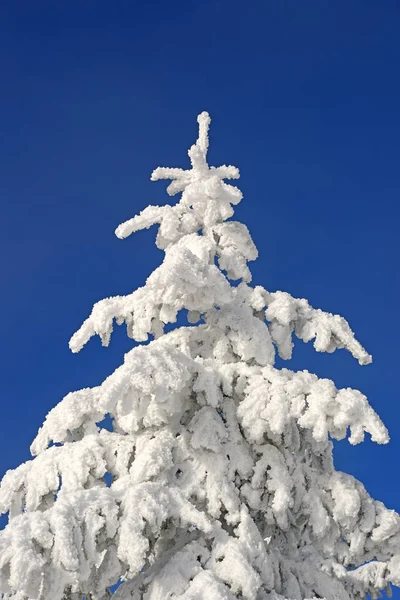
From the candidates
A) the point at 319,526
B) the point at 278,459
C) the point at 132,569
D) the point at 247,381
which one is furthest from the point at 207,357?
→ the point at 132,569

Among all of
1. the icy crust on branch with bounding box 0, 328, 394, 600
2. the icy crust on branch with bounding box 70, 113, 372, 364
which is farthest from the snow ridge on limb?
the icy crust on branch with bounding box 0, 328, 394, 600

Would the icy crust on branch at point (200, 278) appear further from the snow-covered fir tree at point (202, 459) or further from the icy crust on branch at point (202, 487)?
the icy crust on branch at point (202, 487)

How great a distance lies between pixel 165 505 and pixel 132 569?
2.16 feet

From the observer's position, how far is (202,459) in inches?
284

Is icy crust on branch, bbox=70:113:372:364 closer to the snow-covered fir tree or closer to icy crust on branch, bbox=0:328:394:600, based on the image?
the snow-covered fir tree

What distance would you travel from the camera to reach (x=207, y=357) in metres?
8.46

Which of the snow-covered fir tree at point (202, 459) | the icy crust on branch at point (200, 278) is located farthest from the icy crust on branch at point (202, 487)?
the icy crust on branch at point (200, 278)

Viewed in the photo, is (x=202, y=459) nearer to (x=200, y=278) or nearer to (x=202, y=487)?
(x=202, y=487)

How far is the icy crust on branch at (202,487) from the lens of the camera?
585 cm

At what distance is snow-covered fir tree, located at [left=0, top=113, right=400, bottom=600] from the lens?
586 cm

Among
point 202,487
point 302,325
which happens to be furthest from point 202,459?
point 302,325

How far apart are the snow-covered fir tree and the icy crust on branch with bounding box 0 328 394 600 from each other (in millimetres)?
18

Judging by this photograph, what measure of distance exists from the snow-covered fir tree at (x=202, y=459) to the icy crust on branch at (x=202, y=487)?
0.02 meters

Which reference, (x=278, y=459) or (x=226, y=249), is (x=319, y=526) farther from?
(x=226, y=249)
